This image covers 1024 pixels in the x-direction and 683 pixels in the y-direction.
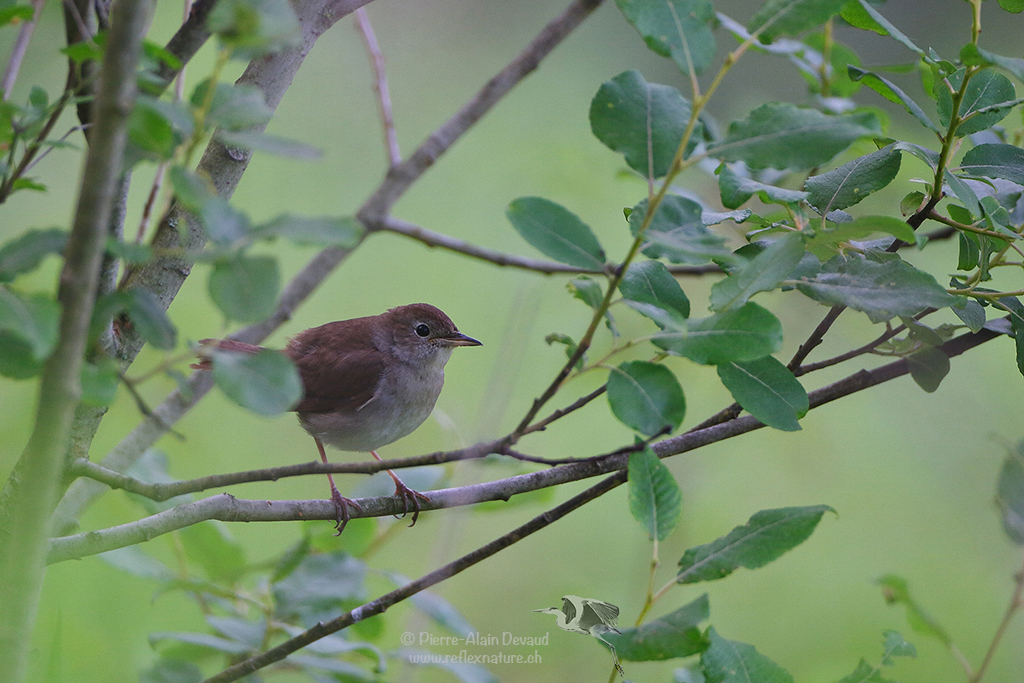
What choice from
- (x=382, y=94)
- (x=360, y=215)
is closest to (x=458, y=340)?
(x=382, y=94)

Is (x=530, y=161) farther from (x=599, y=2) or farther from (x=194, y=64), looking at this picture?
(x=599, y=2)

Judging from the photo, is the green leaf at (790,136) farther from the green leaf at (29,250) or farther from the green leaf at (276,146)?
the green leaf at (29,250)

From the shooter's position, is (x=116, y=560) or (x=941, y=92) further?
(x=116, y=560)

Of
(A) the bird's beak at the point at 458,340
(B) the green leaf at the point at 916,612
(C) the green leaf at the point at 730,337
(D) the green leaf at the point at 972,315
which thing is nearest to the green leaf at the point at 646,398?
(C) the green leaf at the point at 730,337

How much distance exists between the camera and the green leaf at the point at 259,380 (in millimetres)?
533

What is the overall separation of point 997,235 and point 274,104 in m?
0.96

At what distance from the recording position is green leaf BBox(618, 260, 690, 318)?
89 centimetres

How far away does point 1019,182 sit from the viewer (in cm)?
102

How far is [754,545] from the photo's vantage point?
820 mm

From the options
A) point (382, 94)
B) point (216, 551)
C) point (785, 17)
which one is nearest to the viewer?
point (785, 17)

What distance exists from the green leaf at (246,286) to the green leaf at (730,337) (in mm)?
382

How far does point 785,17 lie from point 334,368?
1.42 m

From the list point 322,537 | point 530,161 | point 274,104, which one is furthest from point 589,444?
point 274,104

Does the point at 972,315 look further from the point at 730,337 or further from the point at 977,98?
the point at 730,337
